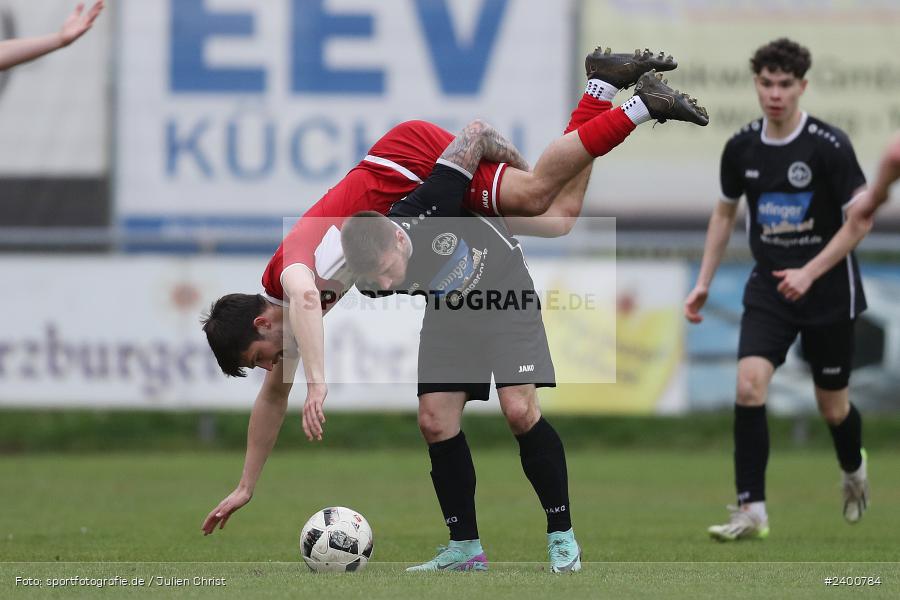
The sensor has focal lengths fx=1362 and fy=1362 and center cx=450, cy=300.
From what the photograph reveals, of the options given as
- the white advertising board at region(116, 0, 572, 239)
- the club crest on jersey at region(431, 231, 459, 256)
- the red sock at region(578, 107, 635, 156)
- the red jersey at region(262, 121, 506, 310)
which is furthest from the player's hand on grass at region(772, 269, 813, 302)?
the white advertising board at region(116, 0, 572, 239)

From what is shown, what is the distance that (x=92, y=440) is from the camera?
14961 millimetres

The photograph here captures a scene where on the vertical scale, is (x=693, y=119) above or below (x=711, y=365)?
above

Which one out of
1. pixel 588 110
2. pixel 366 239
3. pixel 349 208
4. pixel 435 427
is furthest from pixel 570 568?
pixel 588 110

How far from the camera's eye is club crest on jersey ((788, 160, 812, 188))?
315 inches

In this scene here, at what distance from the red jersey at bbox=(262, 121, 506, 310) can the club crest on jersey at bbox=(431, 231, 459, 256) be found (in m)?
0.32

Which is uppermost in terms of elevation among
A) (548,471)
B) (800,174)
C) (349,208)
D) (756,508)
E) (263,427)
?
(800,174)

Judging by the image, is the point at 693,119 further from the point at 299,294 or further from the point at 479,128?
the point at 299,294

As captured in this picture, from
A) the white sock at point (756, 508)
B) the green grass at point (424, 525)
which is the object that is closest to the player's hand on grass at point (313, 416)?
the green grass at point (424, 525)

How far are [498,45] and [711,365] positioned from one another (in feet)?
16.7

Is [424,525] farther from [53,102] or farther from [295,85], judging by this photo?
[53,102]

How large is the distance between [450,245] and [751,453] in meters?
2.69

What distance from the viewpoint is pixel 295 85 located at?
16.6m

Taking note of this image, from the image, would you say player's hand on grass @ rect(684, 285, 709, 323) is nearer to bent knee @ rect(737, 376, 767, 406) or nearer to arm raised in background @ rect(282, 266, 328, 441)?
bent knee @ rect(737, 376, 767, 406)

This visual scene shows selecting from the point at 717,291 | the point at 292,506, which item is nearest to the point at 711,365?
the point at 717,291
